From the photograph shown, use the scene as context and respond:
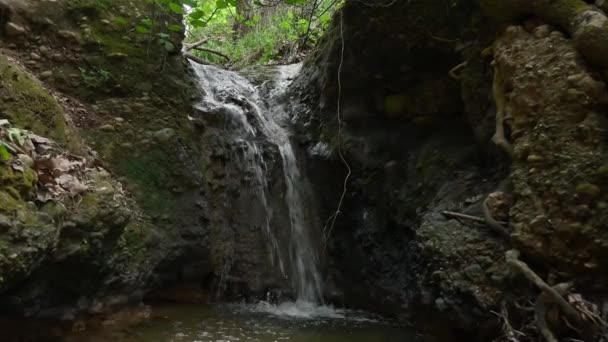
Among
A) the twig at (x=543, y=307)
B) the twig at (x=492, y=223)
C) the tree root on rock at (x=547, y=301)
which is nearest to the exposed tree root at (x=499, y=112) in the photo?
the twig at (x=492, y=223)

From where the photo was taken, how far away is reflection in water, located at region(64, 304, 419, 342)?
11.7 feet

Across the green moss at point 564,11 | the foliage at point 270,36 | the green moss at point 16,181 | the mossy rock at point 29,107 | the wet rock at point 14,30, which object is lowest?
the green moss at point 16,181

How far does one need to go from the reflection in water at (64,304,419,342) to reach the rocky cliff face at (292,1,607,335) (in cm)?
46

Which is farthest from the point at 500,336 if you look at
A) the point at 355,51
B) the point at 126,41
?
the point at 126,41

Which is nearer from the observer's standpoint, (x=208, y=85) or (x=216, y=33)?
(x=208, y=85)

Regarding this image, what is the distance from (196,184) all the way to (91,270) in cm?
A: 163

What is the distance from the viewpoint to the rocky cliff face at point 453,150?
3150 millimetres

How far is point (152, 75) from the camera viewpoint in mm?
4984

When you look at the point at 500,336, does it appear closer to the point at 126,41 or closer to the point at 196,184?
Answer: the point at 196,184

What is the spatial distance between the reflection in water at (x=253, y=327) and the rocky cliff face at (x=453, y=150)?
0.46m

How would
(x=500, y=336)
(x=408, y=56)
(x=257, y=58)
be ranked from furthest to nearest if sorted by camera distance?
(x=257, y=58)
(x=408, y=56)
(x=500, y=336)

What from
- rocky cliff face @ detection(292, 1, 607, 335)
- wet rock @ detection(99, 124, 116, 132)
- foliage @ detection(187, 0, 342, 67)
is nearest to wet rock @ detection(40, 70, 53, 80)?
wet rock @ detection(99, 124, 116, 132)

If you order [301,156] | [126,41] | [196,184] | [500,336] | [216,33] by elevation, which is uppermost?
[216,33]

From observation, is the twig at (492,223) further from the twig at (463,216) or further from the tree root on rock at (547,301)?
the tree root on rock at (547,301)
